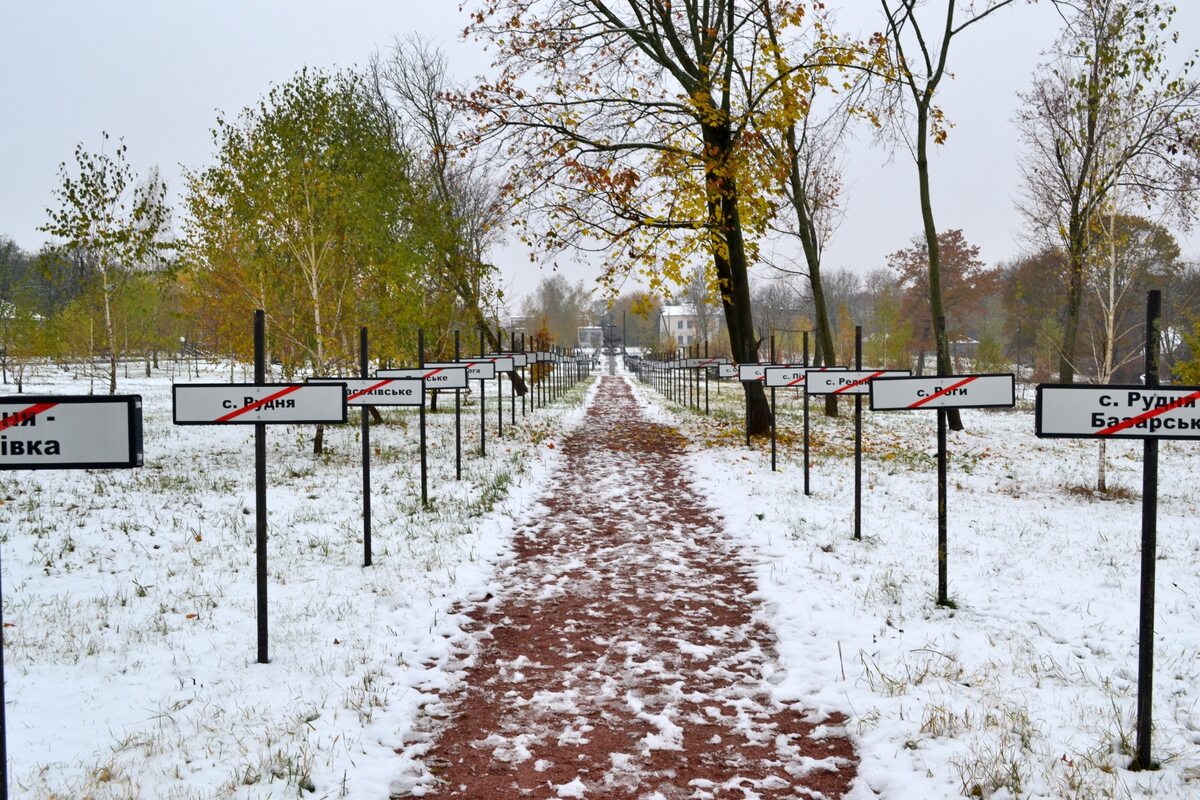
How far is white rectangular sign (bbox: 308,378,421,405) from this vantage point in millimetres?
7391

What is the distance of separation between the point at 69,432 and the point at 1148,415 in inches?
186

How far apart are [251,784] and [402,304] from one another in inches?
640

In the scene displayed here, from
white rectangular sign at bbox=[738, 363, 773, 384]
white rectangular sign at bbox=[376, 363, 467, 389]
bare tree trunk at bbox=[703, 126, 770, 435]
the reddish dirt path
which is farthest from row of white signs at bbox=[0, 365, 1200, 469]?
bare tree trunk at bbox=[703, 126, 770, 435]

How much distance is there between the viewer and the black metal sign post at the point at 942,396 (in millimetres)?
5363

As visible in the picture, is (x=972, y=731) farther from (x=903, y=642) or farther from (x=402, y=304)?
(x=402, y=304)

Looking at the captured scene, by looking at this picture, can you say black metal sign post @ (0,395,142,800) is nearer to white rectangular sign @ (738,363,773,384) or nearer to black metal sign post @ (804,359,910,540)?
black metal sign post @ (804,359,910,540)

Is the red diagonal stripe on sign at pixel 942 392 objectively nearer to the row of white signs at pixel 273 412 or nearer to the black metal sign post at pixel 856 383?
the row of white signs at pixel 273 412

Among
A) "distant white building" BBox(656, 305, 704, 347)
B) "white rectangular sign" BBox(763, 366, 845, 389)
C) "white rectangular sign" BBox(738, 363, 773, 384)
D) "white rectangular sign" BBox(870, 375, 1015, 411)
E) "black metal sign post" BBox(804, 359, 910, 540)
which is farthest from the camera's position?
"distant white building" BBox(656, 305, 704, 347)

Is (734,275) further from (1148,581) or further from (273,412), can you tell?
(1148,581)

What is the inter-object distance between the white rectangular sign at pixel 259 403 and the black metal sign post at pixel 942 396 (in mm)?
3889

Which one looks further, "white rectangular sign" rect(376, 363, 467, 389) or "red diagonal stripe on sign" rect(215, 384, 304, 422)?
"white rectangular sign" rect(376, 363, 467, 389)

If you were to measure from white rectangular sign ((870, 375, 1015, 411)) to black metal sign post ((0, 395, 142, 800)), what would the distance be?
479 centimetres

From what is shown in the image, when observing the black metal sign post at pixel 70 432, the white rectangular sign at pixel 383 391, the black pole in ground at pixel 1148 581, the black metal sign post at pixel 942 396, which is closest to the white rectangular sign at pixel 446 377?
the white rectangular sign at pixel 383 391

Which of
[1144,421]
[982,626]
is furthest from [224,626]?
[1144,421]
